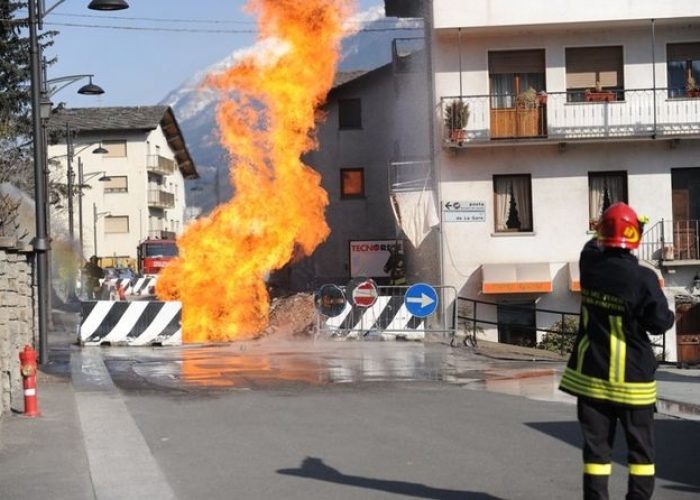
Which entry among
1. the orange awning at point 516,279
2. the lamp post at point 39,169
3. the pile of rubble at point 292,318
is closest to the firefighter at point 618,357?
the lamp post at point 39,169

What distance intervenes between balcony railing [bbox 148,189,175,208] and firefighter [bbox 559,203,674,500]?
3291 inches

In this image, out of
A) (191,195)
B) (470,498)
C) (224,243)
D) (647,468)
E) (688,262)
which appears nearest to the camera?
(647,468)

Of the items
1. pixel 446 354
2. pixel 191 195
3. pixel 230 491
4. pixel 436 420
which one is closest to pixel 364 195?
pixel 446 354

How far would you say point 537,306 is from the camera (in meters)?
29.6

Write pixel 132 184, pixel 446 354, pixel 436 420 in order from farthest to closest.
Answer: pixel 132 184
pixel 446 354
pixel 436 420

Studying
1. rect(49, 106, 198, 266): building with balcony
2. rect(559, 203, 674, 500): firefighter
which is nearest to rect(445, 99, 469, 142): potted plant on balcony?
rect(559, 203, 674, 500): firefighter

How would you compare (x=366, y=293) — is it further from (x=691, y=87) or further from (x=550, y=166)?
(x=691, y=87)

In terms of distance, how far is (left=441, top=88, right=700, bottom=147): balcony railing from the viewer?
29.2 meters

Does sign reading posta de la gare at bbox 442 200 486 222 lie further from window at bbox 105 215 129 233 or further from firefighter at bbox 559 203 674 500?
window at bbox 105 215 129 233

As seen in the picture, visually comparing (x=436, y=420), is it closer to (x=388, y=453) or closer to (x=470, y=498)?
(x=388, y=453)

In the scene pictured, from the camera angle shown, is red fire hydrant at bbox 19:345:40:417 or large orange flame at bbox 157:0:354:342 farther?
large orange flame at bbox 157:0:354:342

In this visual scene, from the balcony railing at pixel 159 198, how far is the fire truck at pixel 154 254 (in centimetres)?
2705

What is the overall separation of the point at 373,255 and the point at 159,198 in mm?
57870

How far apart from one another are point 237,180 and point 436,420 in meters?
16.8
